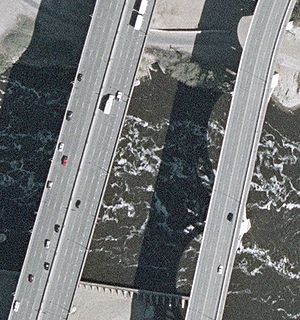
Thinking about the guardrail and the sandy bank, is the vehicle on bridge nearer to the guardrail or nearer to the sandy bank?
the guardrail

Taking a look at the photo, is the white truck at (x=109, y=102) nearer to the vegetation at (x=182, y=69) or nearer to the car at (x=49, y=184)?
A: the vegetation at (x=182, y=69)

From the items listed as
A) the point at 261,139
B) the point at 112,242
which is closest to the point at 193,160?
the point at 261,139

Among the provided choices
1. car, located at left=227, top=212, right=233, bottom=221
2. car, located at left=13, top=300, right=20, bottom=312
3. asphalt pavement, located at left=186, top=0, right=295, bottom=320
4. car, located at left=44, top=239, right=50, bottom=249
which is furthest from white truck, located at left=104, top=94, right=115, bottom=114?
car, located at left=13, top=300, right=20, bottom=312

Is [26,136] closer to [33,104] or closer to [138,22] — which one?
[33,104]

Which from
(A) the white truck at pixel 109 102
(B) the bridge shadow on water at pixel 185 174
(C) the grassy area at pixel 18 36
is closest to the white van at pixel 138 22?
(A) the white truck at pixel 109 102

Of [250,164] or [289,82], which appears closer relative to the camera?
[250,164]

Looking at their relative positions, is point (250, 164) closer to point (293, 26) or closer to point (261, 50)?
point (261, 50)
